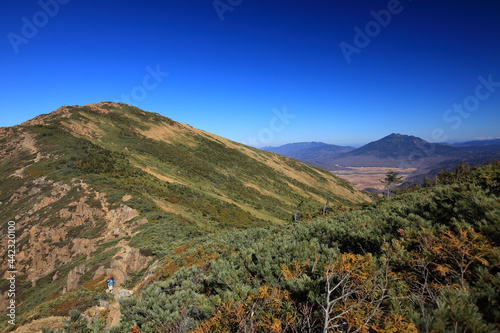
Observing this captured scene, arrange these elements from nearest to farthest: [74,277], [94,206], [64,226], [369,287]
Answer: [369,287] → [74,277] → [64,226] → [94,206]

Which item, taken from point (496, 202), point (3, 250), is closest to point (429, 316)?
point (496, 202)

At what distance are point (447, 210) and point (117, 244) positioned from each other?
1976 cm

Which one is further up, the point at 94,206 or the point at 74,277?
the point at 94,206

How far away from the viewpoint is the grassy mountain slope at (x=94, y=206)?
14.5 meters

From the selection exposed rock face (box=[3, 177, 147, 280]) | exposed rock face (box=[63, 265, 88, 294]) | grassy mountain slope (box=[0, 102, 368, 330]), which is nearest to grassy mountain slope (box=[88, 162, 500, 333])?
grassy mountain slope (box=[0, 102, 368, 330])

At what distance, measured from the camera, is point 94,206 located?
21.0m

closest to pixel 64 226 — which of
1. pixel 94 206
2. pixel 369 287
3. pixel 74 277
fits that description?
pixel 94 206

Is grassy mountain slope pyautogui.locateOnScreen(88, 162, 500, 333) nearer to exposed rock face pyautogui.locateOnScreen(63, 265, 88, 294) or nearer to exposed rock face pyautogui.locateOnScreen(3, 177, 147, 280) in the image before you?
exposed rock face pyautogui.locateOnScreen(63, 265, 88, 294)

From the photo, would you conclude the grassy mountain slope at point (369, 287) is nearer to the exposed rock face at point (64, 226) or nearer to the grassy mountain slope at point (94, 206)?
the grassy mountain slope at point (94, 206)

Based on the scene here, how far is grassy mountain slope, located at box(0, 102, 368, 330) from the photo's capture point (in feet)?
47.5

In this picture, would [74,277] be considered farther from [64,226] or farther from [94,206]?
[94,206]

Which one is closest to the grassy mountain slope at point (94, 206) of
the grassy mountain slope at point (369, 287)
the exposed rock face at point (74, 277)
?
the exposed rock face at point (74, 277)

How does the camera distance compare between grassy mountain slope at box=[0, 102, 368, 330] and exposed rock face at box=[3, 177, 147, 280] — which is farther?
exposed rock face at box=[3, 177, 147, 280]

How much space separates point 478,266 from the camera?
10.8 ft
